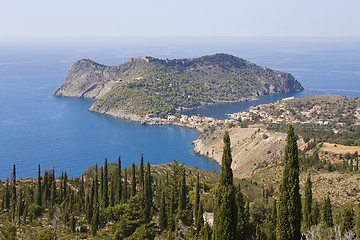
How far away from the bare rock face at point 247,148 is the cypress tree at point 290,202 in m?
59.5

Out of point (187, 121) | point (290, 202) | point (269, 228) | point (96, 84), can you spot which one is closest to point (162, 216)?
point (269, 228)

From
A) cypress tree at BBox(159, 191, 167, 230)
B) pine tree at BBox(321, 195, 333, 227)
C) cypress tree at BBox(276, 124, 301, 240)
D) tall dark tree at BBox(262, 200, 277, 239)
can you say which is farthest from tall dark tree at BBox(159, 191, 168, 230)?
cypress tree at BBox(276, 124, 301, 240)

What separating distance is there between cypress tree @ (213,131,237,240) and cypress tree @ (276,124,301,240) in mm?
2362

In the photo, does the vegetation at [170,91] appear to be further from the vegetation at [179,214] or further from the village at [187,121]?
the vegetation at [179,214]

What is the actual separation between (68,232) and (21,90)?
548 ft

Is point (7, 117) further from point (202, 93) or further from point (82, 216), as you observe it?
point (82, 216)

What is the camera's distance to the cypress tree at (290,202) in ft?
57.6

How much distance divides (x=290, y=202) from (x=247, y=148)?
241ft

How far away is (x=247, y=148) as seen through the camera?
9000 centimetres

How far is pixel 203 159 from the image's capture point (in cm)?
9544

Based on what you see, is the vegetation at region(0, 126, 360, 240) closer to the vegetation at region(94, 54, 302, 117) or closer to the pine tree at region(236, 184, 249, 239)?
the pine tree at region(236, 184, 249, 239)

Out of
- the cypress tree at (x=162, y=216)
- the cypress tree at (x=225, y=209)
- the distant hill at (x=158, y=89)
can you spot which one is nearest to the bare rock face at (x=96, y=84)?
the distant hill at (x=158, y=89)

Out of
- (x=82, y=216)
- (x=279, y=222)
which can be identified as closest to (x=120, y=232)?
(x=82, y=216)

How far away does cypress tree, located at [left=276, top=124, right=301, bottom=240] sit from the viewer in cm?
1755
